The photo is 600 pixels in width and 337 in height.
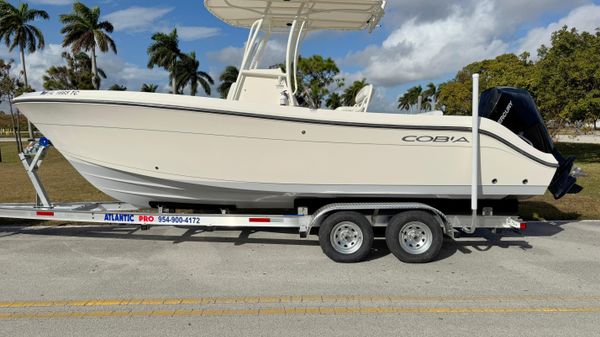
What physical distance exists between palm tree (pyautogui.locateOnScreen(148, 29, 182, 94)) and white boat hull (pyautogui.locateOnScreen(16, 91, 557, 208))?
3519 cm

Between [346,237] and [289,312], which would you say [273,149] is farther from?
[289,312]

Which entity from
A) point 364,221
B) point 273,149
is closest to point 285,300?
point 364,221

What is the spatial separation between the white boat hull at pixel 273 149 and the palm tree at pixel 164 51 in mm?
35186

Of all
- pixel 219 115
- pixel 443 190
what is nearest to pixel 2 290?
pixel 219 115

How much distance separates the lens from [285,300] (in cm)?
373

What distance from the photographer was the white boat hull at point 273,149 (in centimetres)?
444

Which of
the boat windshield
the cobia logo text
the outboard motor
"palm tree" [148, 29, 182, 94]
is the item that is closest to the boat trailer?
the cobia logo text

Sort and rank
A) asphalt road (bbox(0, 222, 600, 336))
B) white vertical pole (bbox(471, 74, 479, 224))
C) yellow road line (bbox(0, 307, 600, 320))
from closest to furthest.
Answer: asphalt road (bbox(0, 222, 600, 336))
yellow road line (bbox(0, 307, 600, 320))
white vertical pole (bbox(471, 74, 479, 224))

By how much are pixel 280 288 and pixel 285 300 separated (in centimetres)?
29

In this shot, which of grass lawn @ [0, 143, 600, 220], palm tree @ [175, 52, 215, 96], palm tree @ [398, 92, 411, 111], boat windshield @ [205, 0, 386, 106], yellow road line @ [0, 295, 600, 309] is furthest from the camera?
palm tree @ [398, 92, 411, 111]

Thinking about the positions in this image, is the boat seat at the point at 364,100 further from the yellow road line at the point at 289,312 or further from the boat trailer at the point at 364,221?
the yellow road line at the point at 289,312

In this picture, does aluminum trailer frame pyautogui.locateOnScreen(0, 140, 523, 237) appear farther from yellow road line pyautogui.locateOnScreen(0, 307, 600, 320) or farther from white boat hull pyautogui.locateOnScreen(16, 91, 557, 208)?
yellow road line pyautogui.locateOnScreen(0, 307, 600, 320)

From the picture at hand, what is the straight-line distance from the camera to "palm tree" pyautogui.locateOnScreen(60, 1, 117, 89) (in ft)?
104

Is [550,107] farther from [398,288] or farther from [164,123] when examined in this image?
[164,123]
